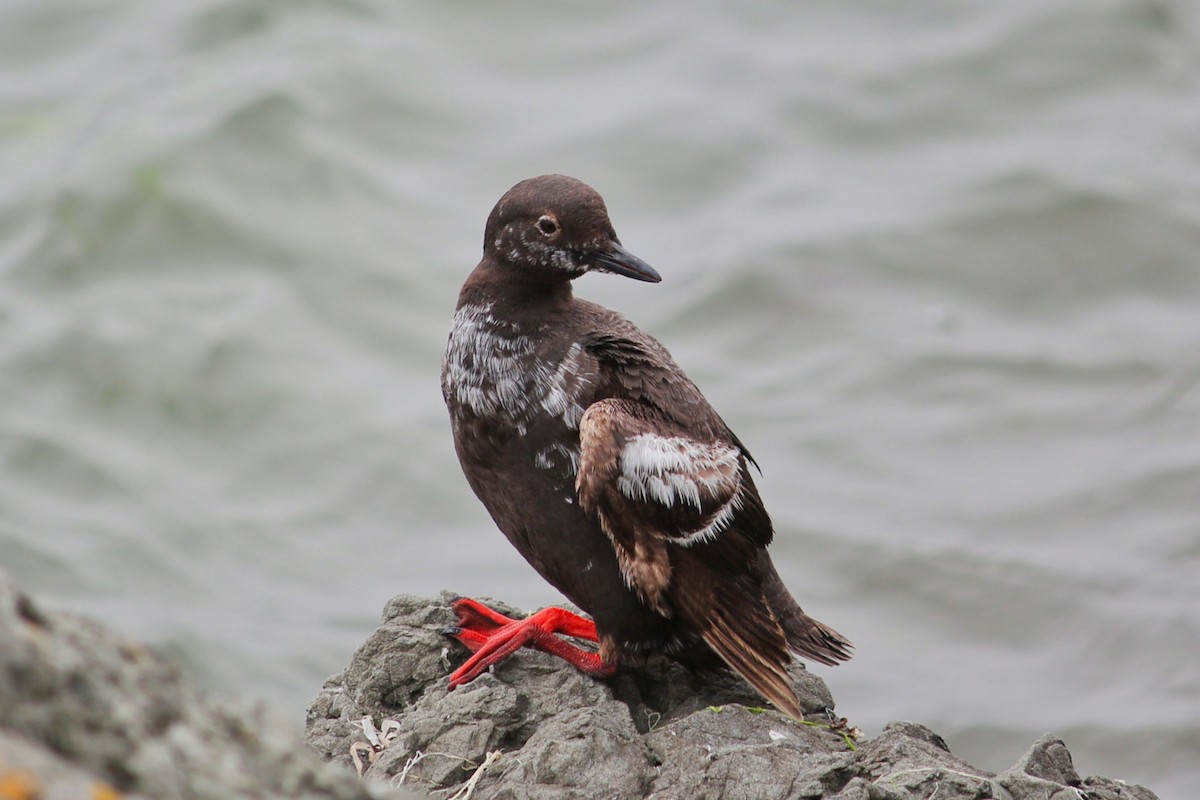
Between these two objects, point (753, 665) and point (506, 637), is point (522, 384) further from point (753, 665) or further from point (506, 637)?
point (753, 665)

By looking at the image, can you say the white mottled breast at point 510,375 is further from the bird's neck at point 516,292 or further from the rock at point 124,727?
the rock at point 124,727

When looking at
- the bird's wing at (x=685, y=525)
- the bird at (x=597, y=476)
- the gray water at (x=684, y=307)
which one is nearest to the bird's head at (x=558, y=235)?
the bird at (x=597, y=476)

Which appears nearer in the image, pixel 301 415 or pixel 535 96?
pixel 301 415

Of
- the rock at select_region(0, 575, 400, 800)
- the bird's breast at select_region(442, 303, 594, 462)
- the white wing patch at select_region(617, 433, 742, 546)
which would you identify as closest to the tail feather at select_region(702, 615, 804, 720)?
the white wing patch at select_region(617, 433, 742, 546)

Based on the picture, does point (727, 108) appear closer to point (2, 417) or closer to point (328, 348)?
point (328, 348)

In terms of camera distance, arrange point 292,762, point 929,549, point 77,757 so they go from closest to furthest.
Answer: point 77,757 < point 292,762 < point 929,549

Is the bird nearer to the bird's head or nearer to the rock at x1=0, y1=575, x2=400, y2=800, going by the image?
the bird's head

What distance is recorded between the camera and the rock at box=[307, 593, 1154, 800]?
17.4ft

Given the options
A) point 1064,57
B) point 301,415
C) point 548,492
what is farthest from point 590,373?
point 1064,57

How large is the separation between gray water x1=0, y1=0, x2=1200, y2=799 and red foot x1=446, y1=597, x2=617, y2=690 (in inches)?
241

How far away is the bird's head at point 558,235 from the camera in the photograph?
6387 millimetres

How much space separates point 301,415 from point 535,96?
18.3ft

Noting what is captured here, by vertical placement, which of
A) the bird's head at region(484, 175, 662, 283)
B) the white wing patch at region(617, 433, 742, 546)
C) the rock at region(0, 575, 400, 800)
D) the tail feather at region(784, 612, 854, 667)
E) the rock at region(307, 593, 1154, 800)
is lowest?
the rock at region(0, 575, 400, 800)

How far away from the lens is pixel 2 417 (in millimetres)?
15617
